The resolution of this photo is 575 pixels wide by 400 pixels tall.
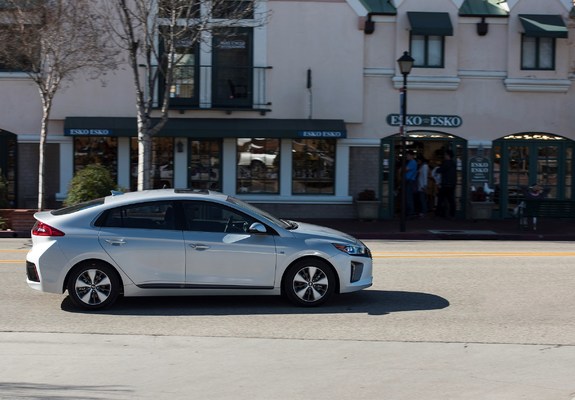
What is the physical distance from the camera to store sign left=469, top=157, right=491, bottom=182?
2441 centimetres

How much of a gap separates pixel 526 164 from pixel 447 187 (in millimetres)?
2691

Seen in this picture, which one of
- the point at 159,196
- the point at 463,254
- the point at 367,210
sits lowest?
the point at 463,254

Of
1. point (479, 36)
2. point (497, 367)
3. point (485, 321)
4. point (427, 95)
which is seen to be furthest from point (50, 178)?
point (497, 367)

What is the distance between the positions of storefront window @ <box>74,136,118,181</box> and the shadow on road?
541 inches

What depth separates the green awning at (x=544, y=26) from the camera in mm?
23750

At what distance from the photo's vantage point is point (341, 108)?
79.8 ft

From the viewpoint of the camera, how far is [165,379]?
7.30 metres

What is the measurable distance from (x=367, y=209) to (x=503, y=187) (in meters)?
4.36

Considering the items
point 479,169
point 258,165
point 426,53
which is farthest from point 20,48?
point 479,169

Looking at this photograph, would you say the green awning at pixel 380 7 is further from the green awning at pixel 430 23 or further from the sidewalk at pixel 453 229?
the sidewalk at pixel 453 229

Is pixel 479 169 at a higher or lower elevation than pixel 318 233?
higher

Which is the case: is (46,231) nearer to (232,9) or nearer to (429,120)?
(232,9)

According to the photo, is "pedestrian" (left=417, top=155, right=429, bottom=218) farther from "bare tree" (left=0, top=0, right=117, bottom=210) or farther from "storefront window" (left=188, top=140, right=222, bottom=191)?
"bare tree" (left=0, top=0, right=117, bottom=210)

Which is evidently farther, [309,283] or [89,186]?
[89,186]
